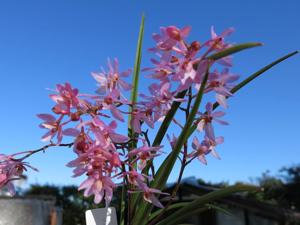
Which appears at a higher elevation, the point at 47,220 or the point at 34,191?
the point at 34,191

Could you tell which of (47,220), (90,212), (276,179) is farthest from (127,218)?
(276,179)

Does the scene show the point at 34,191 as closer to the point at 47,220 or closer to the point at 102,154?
the point at 47,220

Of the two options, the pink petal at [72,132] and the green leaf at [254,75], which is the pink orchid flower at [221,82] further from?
the pink petal at [72,132]

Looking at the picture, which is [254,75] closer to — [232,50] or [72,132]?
[232,50]

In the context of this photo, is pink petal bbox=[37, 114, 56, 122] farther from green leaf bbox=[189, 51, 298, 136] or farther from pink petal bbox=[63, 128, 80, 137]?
green leaf bbox=[189, 51, 298, 136]

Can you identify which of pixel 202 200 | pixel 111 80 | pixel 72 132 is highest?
pixel 111 80

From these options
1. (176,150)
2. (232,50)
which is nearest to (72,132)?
(176,150)

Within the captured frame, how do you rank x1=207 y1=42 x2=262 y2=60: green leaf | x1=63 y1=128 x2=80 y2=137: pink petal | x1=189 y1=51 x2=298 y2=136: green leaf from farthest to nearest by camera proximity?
x1=189 y1=51 x2=298 y2=136: green leaf → x1=63 y1=128 x2=80 y2=137: pink petal → x1=207 y1=42 x2=262 y2=60: green leaf

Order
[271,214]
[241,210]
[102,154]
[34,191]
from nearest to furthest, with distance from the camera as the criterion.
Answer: [102,154] → [271,214] → [241,210] → [34,191]
